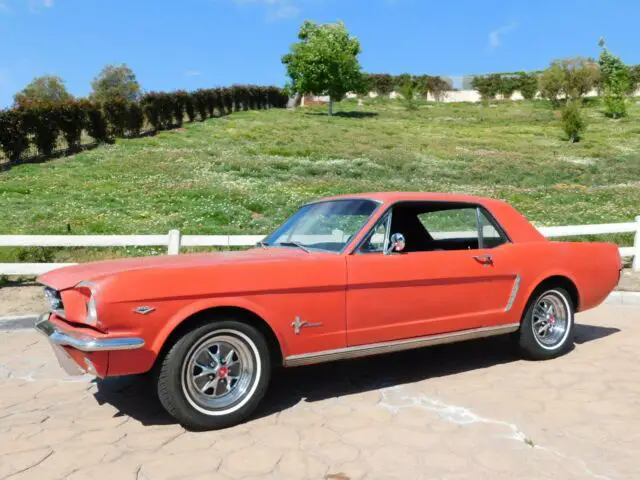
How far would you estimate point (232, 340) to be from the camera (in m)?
3.99

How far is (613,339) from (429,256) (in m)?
2.88

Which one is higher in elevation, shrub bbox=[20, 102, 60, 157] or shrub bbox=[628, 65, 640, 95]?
shrub bbox=[628, 65, 640, 95]

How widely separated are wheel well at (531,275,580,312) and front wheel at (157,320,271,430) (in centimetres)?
274

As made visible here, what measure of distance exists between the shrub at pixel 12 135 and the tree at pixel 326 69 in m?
31.1

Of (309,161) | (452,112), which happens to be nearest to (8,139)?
(309,161)

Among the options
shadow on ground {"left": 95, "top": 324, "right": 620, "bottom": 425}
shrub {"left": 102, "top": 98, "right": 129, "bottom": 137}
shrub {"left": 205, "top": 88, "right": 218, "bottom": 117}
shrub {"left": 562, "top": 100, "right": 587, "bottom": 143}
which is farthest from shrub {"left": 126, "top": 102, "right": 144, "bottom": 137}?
shadow on ground {"left": 95, "top": 324, "right": 620, "bottom": 425}

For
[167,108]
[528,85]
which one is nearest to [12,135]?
[167,108]

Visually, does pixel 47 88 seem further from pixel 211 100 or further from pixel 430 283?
pixel 430 283

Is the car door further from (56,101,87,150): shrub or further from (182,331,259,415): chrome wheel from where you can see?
(56,101,87,150): shrub

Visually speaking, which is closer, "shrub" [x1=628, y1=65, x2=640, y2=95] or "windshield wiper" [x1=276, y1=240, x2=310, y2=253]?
"windshield wiper" [x1=276, y1=240, x2=310, y2=253]

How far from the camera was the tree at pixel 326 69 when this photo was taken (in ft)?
176

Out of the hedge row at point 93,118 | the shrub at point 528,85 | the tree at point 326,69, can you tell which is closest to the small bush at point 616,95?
the shrub at point 528,85

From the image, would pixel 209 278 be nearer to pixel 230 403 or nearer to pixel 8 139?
pixel 230 403

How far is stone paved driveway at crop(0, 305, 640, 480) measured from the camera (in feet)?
11.2
